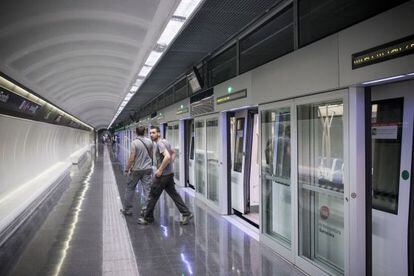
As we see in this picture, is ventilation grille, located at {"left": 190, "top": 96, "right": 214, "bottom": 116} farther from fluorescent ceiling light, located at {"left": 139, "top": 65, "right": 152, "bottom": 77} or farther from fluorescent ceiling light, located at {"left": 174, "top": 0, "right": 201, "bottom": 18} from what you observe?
fluorescent ceiling light, located at {"left": 174, "top": 0, "right": 201, "bottom": 18}

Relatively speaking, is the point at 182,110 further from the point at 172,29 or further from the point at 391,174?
the point at 391,174

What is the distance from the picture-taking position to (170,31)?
16.8ft

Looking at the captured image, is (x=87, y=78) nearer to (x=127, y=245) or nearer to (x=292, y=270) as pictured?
(x=127, y=245)

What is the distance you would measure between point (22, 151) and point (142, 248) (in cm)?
704

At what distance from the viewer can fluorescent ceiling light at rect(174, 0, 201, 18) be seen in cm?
405

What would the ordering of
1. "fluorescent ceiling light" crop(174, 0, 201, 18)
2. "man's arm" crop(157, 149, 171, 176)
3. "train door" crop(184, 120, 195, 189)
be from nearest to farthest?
"fluorescent ceiling light" crop(174, 0, 201, 18) < "man's arm" crop(157, 149, 171, 176) < "train door" crop(184, 120, 195, 189)

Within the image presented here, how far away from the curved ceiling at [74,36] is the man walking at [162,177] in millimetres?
1595

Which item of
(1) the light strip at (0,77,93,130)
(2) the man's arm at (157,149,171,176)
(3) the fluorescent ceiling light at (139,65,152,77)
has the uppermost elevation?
(3) the fluorescent ceiling light at (139,65,152,77)

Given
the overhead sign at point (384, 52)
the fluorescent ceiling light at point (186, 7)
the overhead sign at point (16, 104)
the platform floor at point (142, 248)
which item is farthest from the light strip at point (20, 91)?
the overhead sign at point (384, 52)

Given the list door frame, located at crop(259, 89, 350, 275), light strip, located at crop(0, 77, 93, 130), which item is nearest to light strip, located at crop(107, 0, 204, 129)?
door frame, located at crop(259, 89, 350, 275)

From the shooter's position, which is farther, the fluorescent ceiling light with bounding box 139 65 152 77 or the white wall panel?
the fluorescent ceiling light with bounding box 139 65 152 77

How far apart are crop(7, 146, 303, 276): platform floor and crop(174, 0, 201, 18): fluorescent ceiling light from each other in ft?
9.50

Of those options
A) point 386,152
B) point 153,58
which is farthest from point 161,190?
point 386,152

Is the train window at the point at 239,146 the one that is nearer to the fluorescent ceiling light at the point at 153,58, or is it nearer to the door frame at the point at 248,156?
the door frame at the point at 248,156
